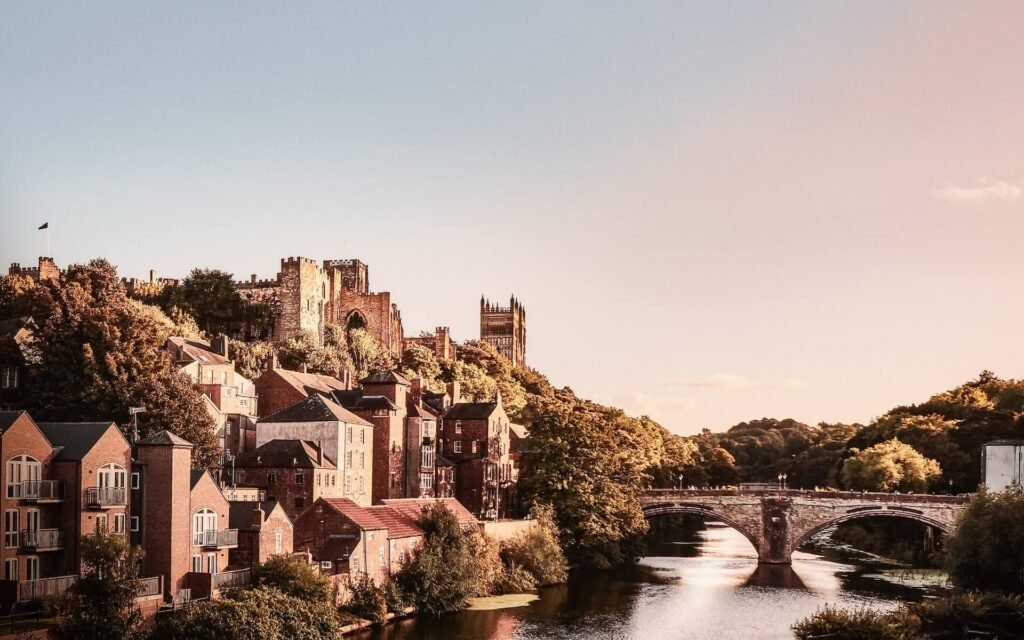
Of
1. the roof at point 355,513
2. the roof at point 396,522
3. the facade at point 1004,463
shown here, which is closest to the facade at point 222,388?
the roof at point 396,522

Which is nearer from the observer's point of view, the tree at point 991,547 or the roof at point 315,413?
the tree at point 991,547

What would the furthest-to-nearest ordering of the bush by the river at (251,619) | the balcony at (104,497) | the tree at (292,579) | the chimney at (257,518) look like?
the chimney at (257,518)
the tree at (292,579)
the balcony at (104,497)
the bush by the river at (251,619)

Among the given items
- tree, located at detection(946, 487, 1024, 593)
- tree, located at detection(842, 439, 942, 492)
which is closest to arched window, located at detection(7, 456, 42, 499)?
tree, located at detection(946, 487, 1024, 593)

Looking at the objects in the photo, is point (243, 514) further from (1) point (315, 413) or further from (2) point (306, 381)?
(2) point (306, 381)

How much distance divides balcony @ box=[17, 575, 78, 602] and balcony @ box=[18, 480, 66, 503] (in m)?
2.64

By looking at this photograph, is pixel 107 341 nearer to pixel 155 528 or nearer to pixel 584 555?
pixel 155 528

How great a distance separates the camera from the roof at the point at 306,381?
67438 mm

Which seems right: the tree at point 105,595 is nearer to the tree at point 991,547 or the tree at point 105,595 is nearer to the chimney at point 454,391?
the tree at point 991,547

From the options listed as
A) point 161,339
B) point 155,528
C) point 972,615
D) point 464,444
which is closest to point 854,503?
point 464,444

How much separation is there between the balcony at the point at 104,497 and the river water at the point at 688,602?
1033 cm

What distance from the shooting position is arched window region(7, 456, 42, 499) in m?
38.1

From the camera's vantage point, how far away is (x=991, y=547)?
164ft

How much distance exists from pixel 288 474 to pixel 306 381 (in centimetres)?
1726

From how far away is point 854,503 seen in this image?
76375mm
